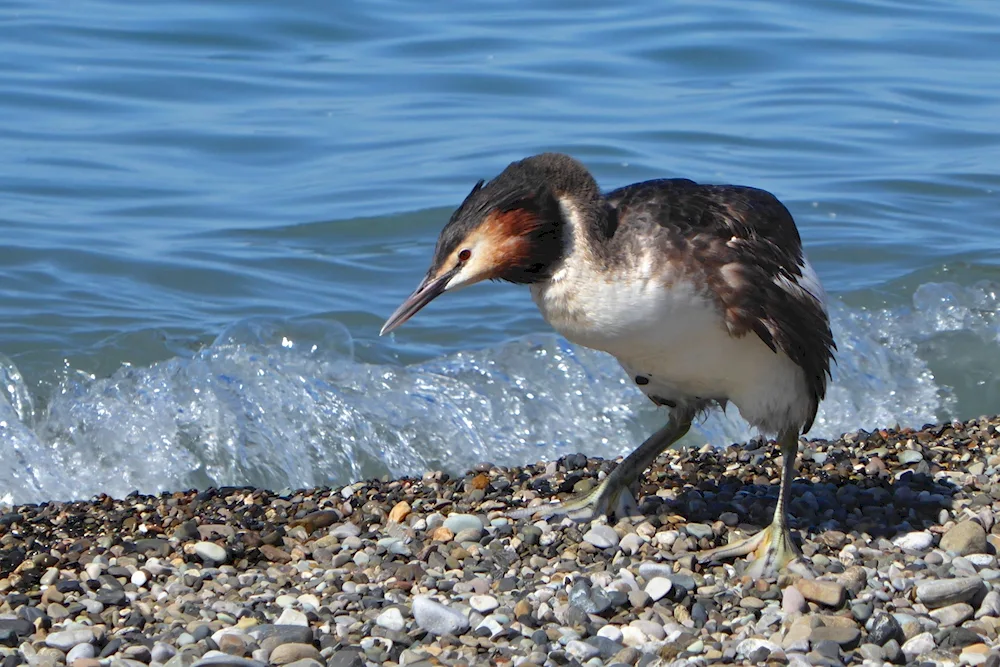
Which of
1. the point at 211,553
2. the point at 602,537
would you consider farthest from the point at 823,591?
the point at 211,553

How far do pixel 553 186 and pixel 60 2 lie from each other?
1438cm

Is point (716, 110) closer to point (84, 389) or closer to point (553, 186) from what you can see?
A: point (84, 389)

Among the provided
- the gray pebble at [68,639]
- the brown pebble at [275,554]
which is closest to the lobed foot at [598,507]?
the brown pebble at [275,554]

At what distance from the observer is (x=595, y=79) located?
16.2 metres

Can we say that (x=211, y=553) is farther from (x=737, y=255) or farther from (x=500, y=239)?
(x=737, y=255)

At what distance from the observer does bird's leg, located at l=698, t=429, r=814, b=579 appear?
543 centimetres

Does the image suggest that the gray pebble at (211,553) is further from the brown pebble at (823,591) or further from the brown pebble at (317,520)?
the brown pebble at (823,591)

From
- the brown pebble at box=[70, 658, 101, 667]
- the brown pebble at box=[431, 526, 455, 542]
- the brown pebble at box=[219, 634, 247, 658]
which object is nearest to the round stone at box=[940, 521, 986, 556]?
the brown pebble at box=[431, 526, 455, 542]

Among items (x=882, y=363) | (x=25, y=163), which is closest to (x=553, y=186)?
(x=882, y=363)

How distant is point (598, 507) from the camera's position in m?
6.09

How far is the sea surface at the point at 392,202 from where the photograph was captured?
8797 millimetres

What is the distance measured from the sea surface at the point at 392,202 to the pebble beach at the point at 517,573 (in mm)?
2002

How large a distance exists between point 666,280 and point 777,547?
115 cm

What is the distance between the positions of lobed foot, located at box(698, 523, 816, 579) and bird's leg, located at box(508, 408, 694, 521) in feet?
1.73
